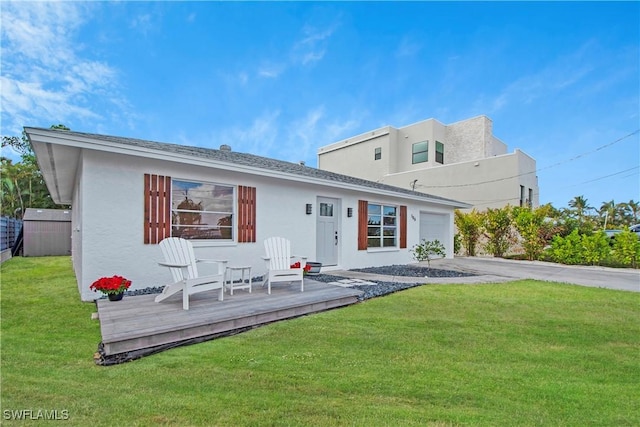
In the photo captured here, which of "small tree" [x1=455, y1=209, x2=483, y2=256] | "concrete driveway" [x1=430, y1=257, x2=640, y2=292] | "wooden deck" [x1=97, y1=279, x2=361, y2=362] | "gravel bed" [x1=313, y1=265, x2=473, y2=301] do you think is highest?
"small tree" [x1=455, y1=209, x2=483, y2=256]

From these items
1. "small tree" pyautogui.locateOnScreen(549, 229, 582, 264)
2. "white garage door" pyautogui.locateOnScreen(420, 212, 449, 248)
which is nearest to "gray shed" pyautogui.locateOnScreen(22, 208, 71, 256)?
"white garage door" pyautogui.locateOnScreen(420, 212, 449, 248)

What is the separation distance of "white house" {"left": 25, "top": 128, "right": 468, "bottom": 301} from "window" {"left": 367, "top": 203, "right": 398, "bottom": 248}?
0.03m

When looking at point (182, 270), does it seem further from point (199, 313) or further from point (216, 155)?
point (216, 155)

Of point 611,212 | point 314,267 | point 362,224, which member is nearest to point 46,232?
point 314,267

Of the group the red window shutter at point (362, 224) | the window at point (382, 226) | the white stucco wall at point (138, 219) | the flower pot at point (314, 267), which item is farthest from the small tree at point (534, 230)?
the flower pot at point (314, 267)

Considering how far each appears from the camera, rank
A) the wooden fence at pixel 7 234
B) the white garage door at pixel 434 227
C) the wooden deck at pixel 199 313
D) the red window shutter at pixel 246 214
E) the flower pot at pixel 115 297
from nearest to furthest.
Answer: the wooden deck at pixel 199 313, the flower pot at pixel 115 297, the red window shutter at pixel 246 214, the wooden fence at pixel 7 234, the white garage door at pixel 434 227

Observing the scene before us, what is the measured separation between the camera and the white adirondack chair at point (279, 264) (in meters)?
5.43

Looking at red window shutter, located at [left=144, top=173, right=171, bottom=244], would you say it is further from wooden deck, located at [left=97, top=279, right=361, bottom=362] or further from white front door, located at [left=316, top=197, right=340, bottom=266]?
white front door, located at [left=316, top=197, right=340, bottom=266]

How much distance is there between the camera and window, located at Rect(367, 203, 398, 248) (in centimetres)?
987

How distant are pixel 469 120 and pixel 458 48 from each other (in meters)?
8.39

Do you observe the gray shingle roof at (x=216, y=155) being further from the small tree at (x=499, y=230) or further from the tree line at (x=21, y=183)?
the tree line at (x=21, y=183)

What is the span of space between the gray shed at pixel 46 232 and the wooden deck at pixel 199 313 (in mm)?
12315

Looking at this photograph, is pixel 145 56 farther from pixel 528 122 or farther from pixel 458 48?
pixel 528 122

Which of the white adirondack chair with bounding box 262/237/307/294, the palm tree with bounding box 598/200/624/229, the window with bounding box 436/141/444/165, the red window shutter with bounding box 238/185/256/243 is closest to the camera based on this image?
the white adirondack chair with bounding box 262/237/307/294
